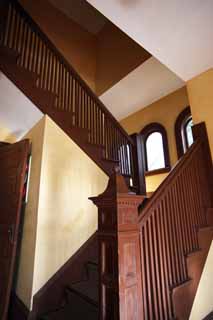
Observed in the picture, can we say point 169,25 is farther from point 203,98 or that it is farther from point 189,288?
point 189,288

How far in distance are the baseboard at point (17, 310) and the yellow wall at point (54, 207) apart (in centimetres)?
6

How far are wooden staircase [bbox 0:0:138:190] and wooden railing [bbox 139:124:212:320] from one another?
96 cm

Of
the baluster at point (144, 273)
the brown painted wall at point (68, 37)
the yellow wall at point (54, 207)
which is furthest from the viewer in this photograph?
the brown painted wall at point (68, 37)

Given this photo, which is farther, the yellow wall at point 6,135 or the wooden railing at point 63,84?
the yellow wall at point 6,135

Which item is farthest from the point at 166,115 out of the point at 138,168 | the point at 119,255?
the point at 119,255

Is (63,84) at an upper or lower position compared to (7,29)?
lower

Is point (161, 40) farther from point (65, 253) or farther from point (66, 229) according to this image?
point (65, 253)

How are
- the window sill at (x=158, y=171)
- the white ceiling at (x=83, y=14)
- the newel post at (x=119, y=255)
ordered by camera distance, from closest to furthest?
the newel post at (x=119, y=255)
the window sill at (x=158, y=171)
the white ceiling at (x=83, y=14)

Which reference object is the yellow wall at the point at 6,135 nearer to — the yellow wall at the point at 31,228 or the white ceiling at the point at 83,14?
the yellow wall at the point at 31,228

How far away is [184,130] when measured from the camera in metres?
3.91

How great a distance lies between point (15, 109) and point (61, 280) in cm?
207

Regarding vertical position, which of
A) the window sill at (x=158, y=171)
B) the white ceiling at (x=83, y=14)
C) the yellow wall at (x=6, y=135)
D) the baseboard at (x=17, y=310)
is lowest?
the baseboard at (x=17, y=310)

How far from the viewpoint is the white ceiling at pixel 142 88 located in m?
3.86

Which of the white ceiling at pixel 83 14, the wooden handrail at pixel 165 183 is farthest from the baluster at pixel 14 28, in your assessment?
the white ceiling at pixel 83 14
